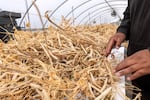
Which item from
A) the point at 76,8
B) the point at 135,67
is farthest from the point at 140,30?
the point at 76,8

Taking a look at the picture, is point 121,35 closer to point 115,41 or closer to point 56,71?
point 115,41

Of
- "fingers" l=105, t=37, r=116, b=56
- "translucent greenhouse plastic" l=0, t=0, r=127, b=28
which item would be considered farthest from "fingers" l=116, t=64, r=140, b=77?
"translucent greenhouse plastic" l=0, t=0, r=127, b=28

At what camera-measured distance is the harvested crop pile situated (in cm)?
71

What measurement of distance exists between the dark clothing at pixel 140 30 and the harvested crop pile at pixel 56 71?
320mm

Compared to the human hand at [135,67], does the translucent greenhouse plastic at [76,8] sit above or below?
above

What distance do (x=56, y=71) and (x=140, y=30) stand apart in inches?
30.0

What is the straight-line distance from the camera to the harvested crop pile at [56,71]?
71 cm

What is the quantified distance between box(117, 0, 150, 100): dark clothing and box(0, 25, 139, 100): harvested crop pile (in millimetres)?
320

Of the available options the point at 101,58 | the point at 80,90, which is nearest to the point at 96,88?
the point at 80,90

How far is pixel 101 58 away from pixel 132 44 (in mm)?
574

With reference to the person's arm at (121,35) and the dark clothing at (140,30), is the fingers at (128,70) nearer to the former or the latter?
the person's arm at (121,35)

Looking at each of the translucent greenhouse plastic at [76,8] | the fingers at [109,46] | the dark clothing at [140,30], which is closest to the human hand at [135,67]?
the fingers at [109,46]

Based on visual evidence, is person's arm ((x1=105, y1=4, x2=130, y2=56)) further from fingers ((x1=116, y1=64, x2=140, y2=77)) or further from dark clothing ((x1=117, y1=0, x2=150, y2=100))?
fingers ((x1=116, y1=64, x2=140, y2=77))

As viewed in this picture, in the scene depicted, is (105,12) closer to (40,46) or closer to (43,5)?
(43,5)
